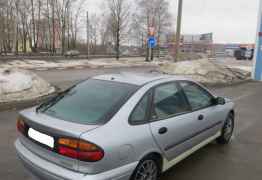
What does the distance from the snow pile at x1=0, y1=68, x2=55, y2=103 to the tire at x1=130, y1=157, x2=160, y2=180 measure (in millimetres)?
5218

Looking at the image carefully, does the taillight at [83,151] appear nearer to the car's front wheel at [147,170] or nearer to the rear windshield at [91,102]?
the rear windshield at [91,102]

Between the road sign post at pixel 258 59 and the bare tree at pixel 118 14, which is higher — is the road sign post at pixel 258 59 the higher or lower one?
the lower one

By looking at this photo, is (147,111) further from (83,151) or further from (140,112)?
(83,151)

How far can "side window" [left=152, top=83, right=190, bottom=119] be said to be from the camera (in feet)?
10.3

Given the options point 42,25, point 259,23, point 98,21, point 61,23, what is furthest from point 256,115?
point 98,21

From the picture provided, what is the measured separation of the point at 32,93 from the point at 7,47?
40.1 m

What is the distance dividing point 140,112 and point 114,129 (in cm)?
46

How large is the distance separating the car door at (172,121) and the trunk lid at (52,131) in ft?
2.80

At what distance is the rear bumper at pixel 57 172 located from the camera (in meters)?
2.43

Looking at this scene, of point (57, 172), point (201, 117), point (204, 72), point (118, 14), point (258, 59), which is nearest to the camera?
point (57, 172)

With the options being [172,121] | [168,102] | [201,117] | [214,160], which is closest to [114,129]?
[172,121]

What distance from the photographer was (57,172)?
8.30 ft

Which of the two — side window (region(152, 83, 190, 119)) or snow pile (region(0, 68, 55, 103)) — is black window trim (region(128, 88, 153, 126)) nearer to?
side window (region(152, 83, 190, 119))

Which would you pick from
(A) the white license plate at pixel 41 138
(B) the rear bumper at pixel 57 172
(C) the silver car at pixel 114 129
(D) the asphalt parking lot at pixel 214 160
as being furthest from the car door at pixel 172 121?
(A) the white license plate at pixel 41 138
